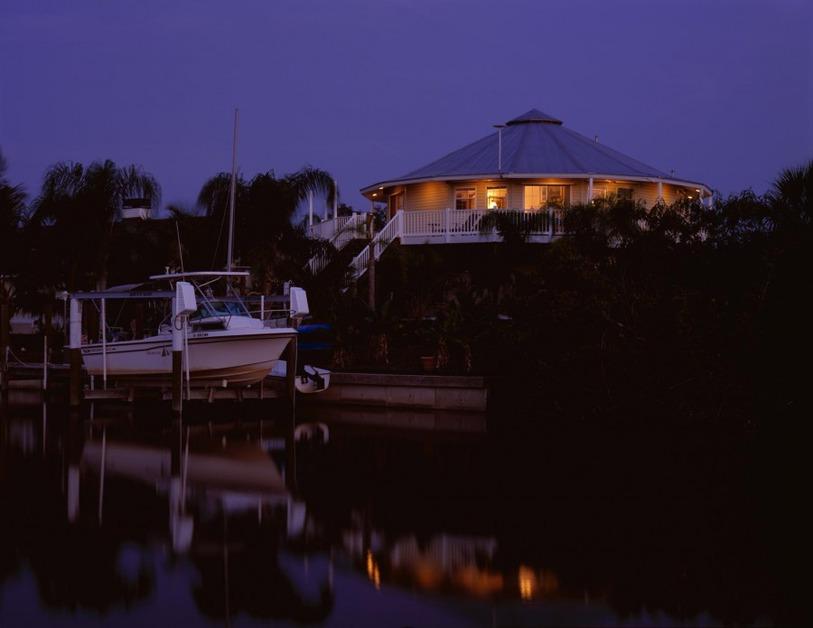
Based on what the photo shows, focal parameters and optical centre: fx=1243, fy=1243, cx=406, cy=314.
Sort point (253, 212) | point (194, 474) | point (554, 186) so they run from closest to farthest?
point (194, 474) < point (253, 212) < point (554, 186)

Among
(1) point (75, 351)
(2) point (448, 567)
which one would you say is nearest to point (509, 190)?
(1) point (75, 351)

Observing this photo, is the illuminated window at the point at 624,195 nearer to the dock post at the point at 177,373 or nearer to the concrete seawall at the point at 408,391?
the concrete seawall at the point at 408,391

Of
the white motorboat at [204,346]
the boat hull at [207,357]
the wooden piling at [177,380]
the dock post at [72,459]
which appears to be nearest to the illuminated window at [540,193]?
the white motorboat at [204,346]

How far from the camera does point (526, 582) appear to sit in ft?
41.7

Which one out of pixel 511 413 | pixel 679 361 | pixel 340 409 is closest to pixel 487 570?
pixel 679 361

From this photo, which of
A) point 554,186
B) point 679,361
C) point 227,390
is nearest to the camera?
point 679,361

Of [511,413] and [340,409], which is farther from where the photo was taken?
[340,409]

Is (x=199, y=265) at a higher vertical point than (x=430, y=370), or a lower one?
higher

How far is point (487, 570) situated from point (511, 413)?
1658 cm

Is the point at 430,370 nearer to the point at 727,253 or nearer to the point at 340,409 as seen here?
the point at 340,409

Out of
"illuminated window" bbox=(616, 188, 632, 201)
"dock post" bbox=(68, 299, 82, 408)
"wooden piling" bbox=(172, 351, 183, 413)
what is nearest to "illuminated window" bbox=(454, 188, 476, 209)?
"illuminated window" bbox=(616, 188, 632, 201)

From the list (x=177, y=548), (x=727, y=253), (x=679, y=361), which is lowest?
(x=177, y=548)

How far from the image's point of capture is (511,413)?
97.7 ft

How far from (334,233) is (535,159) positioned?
26.3ft
